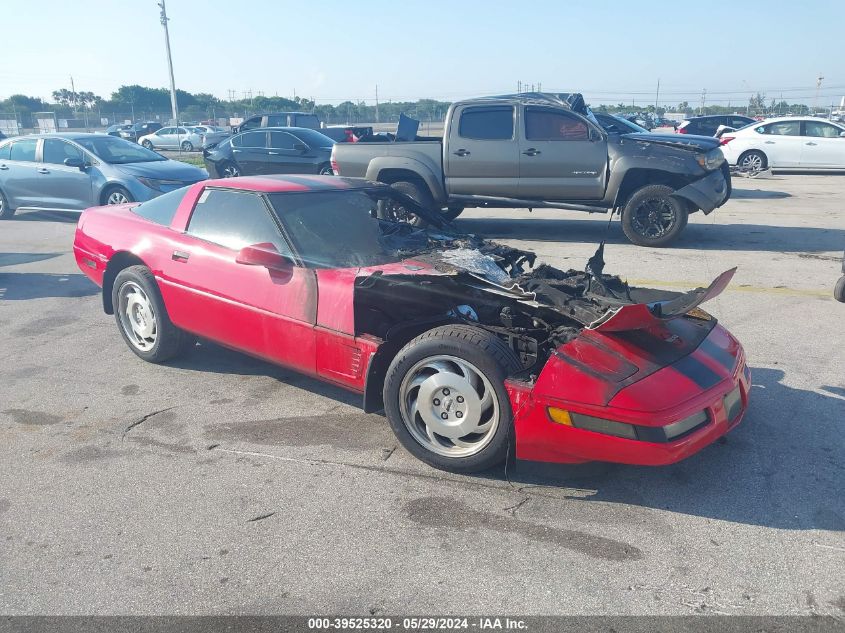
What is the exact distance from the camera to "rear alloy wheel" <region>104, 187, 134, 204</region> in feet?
36.9

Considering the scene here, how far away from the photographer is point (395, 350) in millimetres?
3875

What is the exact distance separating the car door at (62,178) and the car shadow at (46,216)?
0.60 meters

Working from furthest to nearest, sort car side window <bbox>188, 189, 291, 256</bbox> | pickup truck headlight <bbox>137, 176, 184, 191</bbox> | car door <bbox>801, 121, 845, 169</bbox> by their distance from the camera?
car door <bbox>801, 121, 845, 169</bbox>
pickup truck headlight <bbox>137, 176, 184, 191</bbox>
car side window <bbox>188, 189, 291, 256</bbox>

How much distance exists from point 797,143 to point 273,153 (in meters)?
13.2

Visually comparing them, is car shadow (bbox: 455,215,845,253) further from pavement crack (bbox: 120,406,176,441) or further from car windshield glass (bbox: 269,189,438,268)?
pavement crack (bbox: 120,406,176,441)

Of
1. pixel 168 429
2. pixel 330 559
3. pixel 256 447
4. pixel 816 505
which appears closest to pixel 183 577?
pixel 330 559

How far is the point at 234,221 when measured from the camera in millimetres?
4664

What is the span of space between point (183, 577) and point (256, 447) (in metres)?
1.15

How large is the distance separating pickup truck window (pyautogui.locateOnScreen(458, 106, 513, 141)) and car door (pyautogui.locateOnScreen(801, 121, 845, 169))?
1162 centimetres

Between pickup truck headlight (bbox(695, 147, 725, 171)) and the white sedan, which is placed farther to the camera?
the white sedan

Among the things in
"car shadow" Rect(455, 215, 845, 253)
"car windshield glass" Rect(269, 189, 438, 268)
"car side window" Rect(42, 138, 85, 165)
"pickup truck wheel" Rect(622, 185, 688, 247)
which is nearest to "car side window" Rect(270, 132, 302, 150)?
"car side window" Rect(42, 138, 85, 165)

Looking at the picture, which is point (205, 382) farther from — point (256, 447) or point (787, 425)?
point (787, 425)

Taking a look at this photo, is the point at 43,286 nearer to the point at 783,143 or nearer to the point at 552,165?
the point at 552,165

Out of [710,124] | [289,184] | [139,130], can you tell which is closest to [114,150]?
[289,184]
